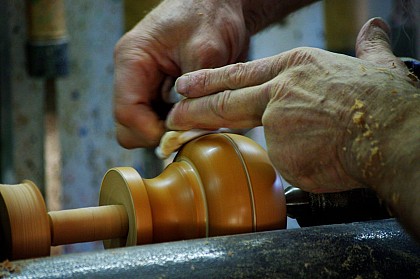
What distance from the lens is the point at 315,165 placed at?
0.87m

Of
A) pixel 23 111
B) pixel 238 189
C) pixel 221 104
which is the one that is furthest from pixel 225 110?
pixel 23 111

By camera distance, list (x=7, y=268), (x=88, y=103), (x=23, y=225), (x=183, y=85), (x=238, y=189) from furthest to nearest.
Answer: (x=88, y=103) → (x=183, y=85) → (x=238, y=189) → (x=23, y=225) → (x=7, y=268)

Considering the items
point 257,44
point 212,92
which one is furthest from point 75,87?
point 212,92

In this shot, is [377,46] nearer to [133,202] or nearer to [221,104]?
[221,104]

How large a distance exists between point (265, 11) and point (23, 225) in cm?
103

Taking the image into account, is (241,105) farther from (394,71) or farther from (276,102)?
(394,71)

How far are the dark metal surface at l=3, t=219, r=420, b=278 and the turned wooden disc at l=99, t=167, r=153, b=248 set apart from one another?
0.40 ft

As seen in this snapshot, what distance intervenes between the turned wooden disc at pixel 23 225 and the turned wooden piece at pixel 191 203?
11 millimetres

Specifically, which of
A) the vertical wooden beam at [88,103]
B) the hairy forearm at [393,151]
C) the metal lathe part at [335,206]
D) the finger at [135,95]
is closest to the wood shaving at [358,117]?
the hairy forearm at [393,151]

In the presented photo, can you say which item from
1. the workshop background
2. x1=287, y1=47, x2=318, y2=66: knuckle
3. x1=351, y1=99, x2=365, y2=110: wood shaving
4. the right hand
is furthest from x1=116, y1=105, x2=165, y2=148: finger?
the workshop background

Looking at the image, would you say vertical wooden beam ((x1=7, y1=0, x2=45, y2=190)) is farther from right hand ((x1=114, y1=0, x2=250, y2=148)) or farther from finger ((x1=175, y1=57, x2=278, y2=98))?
finger ((x1=175, y1=57, x2=278, y2=98))

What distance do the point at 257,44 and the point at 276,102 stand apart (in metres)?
1.70

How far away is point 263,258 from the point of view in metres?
0.79

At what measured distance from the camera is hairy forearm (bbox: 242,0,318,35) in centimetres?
161
